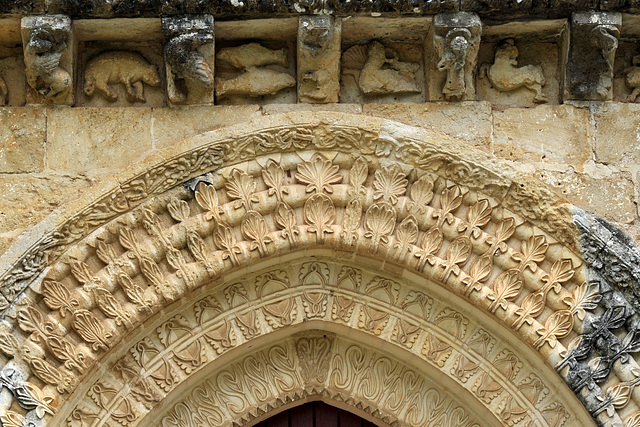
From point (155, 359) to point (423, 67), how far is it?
1884 mm

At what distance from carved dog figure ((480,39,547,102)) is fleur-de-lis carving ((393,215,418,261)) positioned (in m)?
0.81

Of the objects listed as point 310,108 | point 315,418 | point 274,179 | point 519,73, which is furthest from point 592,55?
point 315,418

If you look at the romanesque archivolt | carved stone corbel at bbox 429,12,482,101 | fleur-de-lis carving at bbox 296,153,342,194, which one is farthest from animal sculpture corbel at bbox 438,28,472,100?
fleur-de-lis carving at bbox 296,153,342,194

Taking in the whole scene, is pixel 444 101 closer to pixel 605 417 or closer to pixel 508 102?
pixel 508 102

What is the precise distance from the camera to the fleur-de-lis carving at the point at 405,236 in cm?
496

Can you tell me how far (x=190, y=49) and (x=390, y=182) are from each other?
111cm

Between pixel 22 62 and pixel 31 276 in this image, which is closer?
pixel 31 276

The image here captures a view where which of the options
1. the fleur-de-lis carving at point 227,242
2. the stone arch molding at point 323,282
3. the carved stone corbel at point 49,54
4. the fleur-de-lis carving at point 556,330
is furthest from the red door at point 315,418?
the carved stone corbel at point 49,54

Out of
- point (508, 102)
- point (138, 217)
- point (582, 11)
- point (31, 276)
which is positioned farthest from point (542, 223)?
point (31, 276)

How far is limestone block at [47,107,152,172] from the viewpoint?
16.6 ft

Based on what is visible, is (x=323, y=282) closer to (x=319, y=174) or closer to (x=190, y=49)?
(x=319, y=174)

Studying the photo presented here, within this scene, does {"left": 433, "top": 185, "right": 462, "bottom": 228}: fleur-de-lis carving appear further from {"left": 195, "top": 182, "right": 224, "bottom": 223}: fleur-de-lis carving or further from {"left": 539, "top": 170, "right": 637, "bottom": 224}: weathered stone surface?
{"left": 195, "top": 182, "right": 224, "bottom": 223}: fleur-de-lis carving

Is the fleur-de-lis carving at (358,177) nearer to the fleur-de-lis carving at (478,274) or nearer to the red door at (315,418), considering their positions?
the fleur-de-lis carving at (478,274)

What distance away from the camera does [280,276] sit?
512 centimetres
